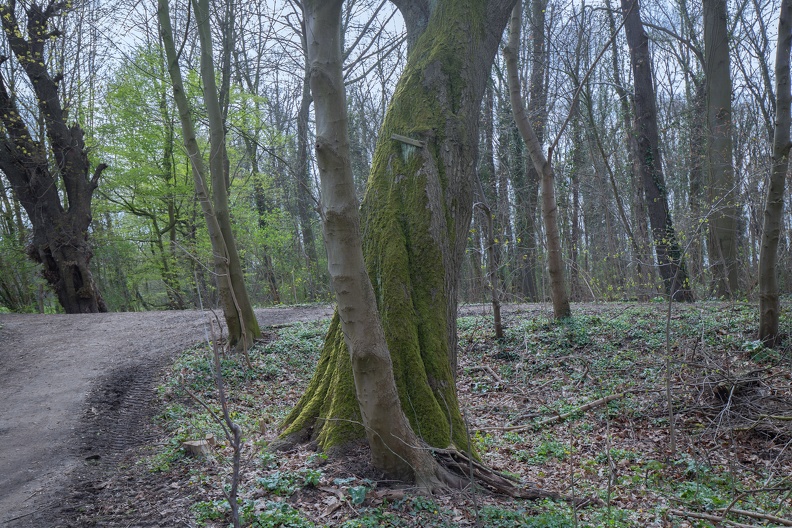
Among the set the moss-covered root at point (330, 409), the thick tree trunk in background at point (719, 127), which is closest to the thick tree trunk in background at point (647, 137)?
the thick tree trunk in background at point (719, 127)

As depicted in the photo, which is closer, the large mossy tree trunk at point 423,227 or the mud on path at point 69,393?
the large mossy tree trunk at point 423,227

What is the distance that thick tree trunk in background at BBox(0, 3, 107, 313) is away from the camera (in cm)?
1471

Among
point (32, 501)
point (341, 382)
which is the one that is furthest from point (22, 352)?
point (341, 382)

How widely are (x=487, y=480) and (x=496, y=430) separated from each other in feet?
8.83

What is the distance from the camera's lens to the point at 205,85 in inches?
383

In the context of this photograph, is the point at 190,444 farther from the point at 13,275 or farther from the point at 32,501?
the point at 13,275

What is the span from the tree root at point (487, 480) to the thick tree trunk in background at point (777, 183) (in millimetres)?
4923

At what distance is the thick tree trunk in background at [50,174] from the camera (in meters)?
14.7

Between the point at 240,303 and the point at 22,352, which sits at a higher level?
the point at 240,303

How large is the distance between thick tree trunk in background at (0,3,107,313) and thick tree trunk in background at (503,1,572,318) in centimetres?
1216

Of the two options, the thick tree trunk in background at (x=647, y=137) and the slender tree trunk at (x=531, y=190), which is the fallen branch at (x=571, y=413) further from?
the slender tree trunk at (x=531, y=190)

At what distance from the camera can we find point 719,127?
11938 millimetres

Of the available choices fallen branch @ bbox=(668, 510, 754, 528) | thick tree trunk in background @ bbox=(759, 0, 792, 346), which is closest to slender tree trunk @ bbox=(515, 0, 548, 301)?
thick tree trunk in background @ bbox=(759, 0, 792, 346)

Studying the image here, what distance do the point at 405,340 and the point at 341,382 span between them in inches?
25.3
